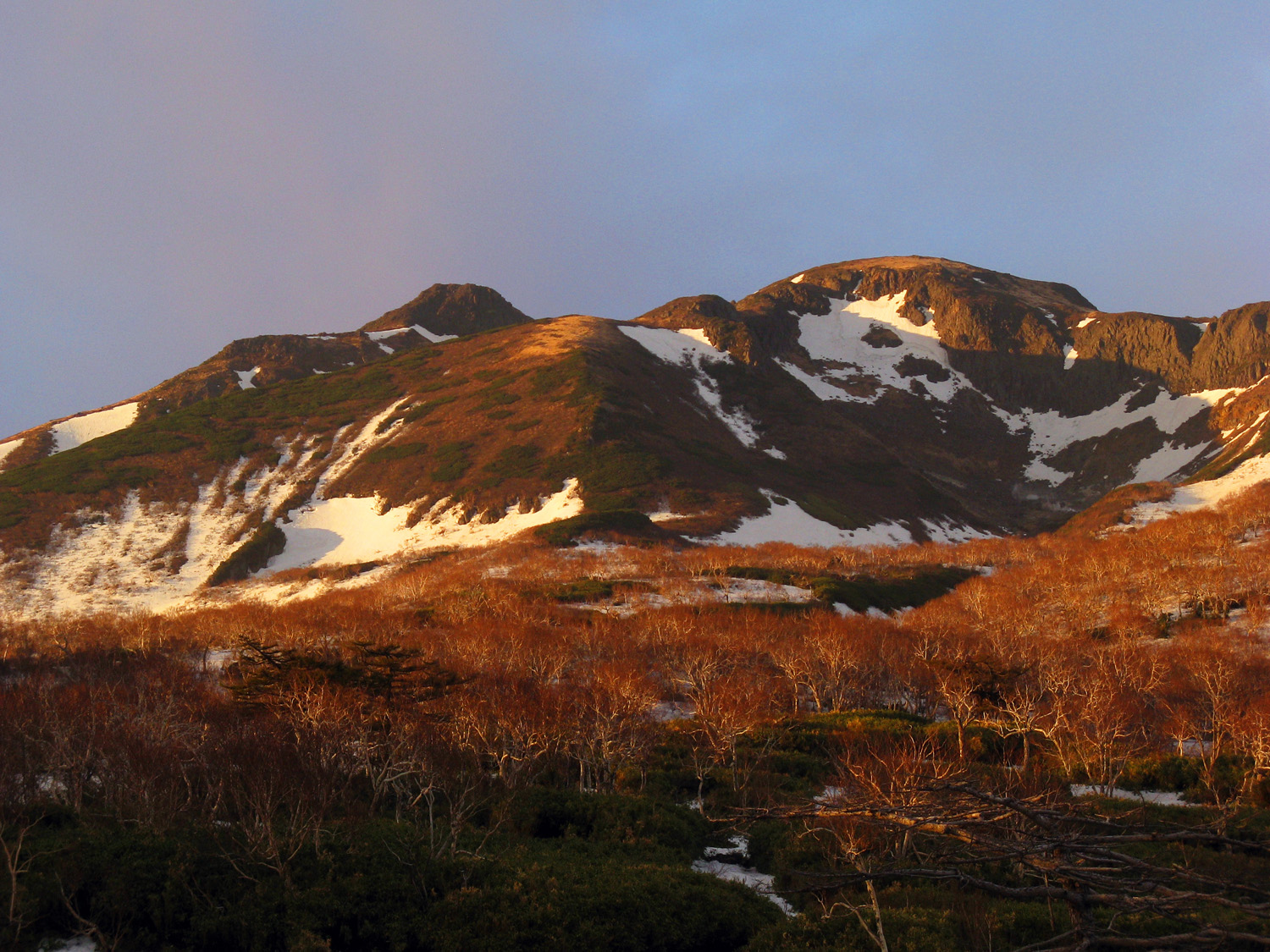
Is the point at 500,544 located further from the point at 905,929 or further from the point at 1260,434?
the point at 1260,434

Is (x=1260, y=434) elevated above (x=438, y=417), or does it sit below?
below

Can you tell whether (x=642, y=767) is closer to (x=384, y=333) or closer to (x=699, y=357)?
(x=699, y=357)

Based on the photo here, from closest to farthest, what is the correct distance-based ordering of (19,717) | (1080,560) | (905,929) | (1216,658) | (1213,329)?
(905,929)
(19,717)
(1216,658)
(1080,560)
(1213,329)

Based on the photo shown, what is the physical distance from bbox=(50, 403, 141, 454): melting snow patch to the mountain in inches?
25.1

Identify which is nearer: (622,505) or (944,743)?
(944,743)

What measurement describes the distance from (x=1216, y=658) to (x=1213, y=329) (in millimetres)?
166070

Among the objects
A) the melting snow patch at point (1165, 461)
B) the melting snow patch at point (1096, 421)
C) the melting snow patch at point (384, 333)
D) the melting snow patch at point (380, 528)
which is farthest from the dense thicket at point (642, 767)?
the melting snow patch at point (384, 333)

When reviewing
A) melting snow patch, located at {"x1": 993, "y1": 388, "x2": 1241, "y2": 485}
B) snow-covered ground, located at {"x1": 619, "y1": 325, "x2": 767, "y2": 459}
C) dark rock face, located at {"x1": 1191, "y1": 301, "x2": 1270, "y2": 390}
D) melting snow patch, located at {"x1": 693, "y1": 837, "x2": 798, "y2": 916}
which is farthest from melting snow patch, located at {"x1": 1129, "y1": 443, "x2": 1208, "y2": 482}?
melting snow patch, located at {"x1": 693, "y1": 837, "x2": 798, "y2": 916}

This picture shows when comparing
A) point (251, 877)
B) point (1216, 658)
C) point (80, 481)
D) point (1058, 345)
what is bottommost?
point (1216, 658)

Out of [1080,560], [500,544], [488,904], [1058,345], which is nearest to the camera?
[488,904]

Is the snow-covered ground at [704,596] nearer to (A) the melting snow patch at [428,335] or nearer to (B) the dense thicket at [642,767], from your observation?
(B) the dense thicket at [642,767]

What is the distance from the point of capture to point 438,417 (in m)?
120

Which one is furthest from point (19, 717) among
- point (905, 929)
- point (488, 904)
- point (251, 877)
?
point (905, 929)

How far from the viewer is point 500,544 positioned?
8344 cm
